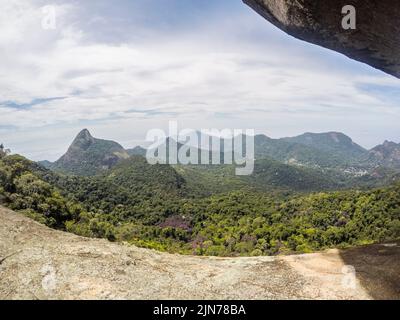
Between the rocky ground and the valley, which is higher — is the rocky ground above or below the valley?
above

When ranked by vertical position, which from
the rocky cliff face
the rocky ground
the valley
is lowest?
the valley

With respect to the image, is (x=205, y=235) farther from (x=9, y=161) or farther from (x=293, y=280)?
(x=293, y=280)

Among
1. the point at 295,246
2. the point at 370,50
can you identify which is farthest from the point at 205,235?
the point at 370,50

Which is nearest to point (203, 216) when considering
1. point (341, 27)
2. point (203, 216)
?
point (203, 216)

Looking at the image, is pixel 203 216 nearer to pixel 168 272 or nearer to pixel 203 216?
pixel 203 216

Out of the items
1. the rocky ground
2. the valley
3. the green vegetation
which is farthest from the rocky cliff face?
the green vegetation

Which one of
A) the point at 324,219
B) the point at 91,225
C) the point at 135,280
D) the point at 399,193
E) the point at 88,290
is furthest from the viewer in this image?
the point at 324,219

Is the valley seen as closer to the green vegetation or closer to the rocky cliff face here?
the green vegetation
